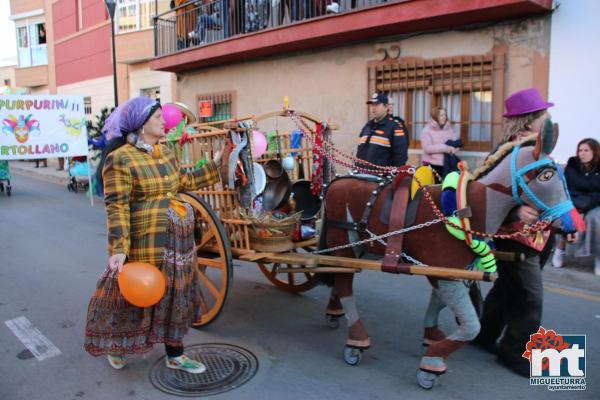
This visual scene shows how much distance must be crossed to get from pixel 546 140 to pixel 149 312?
2739 mm

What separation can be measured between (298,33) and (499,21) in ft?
12.6

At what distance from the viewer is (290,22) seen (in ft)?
35.8

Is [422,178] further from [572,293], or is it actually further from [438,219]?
[572,293]

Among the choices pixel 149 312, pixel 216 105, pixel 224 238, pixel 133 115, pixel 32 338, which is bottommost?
pixel 32 338

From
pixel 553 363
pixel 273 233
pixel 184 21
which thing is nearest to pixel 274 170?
pixel 273 233

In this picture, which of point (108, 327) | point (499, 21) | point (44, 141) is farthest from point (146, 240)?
point (44, 141)

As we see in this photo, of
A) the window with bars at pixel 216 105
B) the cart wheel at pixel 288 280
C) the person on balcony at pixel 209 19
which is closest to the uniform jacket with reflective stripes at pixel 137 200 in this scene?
the cart wheel at pixel 288 280

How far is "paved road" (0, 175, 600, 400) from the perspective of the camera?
3496 millimetres

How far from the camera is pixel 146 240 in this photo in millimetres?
3465

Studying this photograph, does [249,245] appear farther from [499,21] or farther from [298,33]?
[298,33]

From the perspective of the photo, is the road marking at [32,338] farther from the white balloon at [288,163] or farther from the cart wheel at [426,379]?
the cart wheel at [426,379]

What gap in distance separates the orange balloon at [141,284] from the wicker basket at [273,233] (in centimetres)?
106

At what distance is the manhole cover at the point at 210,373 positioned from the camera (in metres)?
3.54

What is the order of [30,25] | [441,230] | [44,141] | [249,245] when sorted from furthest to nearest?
[30,25] < [44,141] < [249,245] < [441,230]
